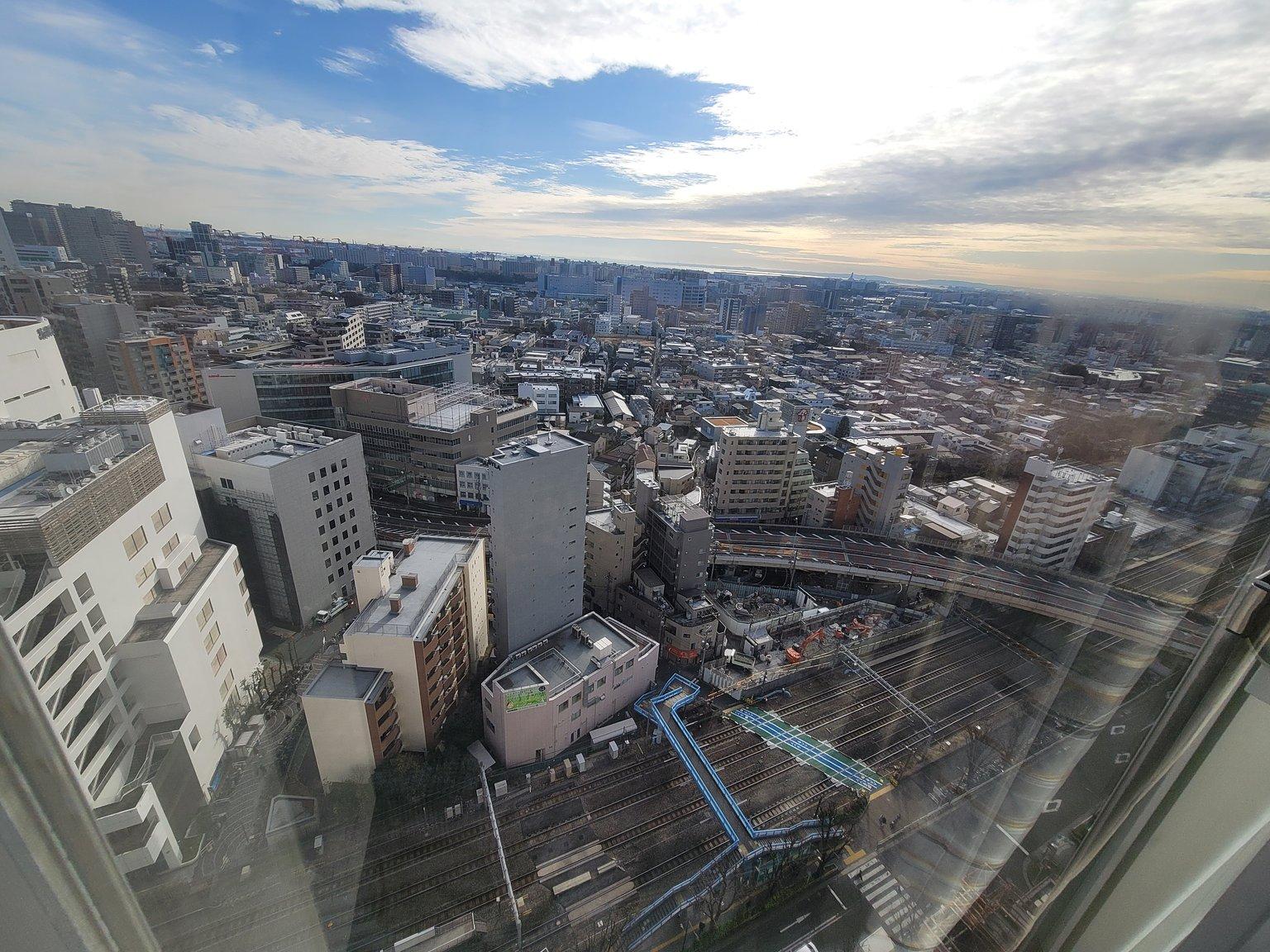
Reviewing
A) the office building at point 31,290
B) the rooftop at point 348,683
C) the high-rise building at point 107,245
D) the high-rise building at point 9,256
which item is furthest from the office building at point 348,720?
the high-rise building at point 107,245

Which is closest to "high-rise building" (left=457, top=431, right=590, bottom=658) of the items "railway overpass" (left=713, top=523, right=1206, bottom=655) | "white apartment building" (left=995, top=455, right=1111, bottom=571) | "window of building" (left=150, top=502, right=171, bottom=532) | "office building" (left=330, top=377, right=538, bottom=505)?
"window of building" (left=150, top=502, right=171, bottom=532)

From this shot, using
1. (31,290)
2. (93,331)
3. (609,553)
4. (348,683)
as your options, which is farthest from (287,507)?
(31,290)

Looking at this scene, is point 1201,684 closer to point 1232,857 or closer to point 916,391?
point 1232,857

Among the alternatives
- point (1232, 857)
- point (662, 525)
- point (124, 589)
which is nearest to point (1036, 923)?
point (1232, 857)

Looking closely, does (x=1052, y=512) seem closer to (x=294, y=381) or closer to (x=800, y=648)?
(x=800, y=648)

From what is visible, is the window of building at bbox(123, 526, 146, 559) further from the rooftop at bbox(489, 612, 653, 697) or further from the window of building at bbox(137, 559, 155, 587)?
the rooftop at bbox(489, 612, 653, 697)

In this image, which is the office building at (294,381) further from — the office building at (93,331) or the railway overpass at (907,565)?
the railway overpass at (907,565)
